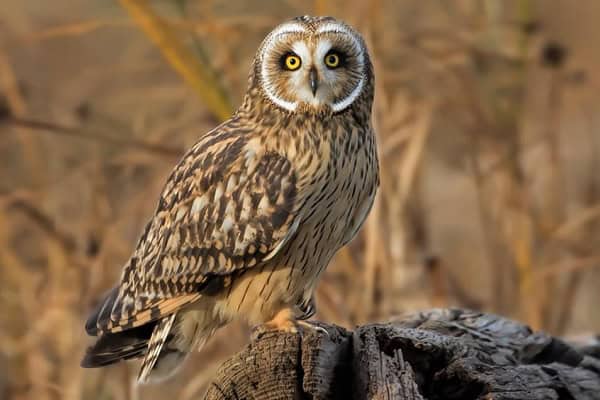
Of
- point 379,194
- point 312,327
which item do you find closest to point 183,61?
point 379,194

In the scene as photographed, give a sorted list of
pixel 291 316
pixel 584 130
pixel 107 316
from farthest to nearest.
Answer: pixel 584 130
pixel 107 316
pixel 291 316

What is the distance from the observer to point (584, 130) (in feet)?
32.3

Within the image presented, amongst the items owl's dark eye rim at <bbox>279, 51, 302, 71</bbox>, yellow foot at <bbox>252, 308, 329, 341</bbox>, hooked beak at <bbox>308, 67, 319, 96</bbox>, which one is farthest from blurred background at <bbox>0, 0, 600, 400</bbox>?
yellow foot at <bbox>252, 308, 329, 341</bbox>

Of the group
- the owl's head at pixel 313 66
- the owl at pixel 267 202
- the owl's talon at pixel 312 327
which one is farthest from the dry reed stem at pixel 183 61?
the owl's talon at pixel 312 327

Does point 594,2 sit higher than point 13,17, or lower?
higher

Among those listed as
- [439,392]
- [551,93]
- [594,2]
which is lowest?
[439,392]

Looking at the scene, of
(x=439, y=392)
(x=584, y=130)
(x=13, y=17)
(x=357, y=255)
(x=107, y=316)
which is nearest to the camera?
(x=439, y=392)

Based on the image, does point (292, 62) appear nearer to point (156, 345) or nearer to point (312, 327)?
point (312, 327)

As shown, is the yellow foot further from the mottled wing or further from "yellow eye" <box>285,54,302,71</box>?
"yellow eye" <box>285,54,302,71</box>

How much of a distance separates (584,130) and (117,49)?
4.45 meters

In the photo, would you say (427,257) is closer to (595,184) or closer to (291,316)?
(595,184)

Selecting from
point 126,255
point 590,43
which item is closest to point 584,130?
point 590,43

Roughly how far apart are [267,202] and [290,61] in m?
0.43

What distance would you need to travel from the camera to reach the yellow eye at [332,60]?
358cm
